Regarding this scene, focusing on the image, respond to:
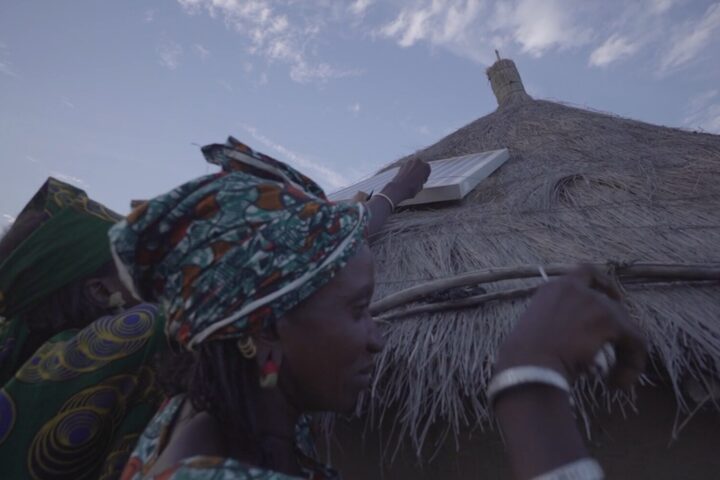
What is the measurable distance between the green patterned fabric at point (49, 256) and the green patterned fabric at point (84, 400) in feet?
0.54

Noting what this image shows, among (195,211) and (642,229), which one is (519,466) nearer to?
(195,211)

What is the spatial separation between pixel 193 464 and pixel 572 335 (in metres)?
0.69

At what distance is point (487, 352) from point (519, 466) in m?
1.00

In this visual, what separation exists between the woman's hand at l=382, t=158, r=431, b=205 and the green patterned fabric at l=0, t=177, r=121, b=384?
5.12 ft

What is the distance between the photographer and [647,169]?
10.00 ft

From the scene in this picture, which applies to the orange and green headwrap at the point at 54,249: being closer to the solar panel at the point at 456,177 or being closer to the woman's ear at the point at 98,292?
the woman's ear at the point at 98,292

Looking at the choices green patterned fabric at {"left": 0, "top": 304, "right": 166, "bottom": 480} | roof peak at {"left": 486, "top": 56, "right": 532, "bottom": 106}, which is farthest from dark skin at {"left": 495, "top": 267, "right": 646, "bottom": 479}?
roof peak at {"left": 486, "top": 56, "right": 532, "bottom": 106}

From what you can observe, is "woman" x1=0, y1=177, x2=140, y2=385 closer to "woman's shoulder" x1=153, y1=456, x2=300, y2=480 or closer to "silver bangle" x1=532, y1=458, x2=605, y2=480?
"woman's shoulder" x1=153, y1=456, x2=300, y2=480

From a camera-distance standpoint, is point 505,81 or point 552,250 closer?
point 552,250

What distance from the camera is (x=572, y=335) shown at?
800mm

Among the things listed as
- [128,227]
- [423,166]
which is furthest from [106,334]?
[423,166]

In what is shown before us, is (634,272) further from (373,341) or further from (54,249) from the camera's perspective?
(54,249)

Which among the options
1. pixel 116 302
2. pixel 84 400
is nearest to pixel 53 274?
pixel 116 302

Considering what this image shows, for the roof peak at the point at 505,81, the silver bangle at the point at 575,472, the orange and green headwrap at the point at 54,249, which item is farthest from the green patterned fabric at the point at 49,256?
the roof peak at the point at 505,81
